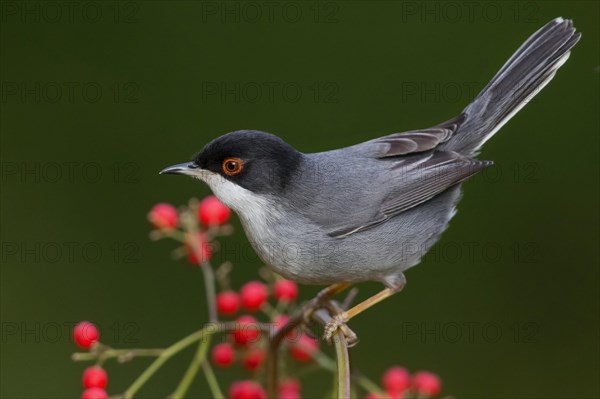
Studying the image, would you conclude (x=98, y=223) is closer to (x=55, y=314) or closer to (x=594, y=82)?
(x=55, y=314)

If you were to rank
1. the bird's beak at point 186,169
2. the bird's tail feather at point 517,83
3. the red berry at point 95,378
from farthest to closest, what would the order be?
1. the bird's tail feather at point 517,83
2. the bird's beak at point 186,169
3. the red berry at point 95,378

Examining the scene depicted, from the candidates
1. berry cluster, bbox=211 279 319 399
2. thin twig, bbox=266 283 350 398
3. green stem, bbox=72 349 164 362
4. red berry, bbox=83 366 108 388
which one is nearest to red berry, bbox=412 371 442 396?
berry cluster, bbox=211 279 319 399

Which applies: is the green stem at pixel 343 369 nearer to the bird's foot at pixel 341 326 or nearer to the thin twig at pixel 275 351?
the thin twig at pixel 275 351

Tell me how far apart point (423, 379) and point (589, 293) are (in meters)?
2.57

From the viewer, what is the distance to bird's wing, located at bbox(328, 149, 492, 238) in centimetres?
362

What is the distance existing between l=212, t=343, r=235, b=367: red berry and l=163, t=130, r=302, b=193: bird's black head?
2.16 ft

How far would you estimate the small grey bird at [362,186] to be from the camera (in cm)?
328

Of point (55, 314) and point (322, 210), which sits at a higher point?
point (322, 210)

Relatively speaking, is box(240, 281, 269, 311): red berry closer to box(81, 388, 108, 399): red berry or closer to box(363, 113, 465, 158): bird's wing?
box(363, 113, 465, 158): bird's wing

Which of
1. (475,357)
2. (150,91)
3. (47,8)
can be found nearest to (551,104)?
(475,357)

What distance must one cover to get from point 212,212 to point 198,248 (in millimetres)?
231

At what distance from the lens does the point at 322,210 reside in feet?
11.4

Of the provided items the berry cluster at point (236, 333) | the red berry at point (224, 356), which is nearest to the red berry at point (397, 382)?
the berry cluster at point (236, 333)

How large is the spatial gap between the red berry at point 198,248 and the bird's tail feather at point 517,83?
1.32m
